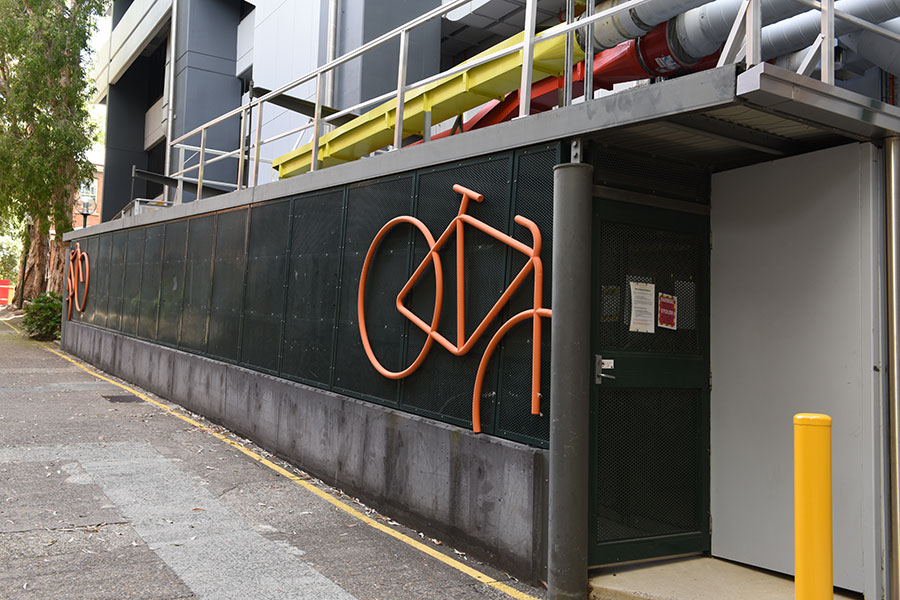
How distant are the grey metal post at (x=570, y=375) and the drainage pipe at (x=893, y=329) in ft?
6.30

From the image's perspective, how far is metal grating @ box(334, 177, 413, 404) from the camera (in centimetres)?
702

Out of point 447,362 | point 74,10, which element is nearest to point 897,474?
point 447,362

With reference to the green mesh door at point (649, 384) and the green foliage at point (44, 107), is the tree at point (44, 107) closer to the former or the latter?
the green foliage at point (44, 107)

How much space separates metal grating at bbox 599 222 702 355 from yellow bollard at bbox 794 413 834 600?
79.1 inches

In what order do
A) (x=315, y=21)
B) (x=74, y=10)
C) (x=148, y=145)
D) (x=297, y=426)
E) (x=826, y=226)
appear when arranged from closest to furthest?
(x=826, y=226)
(x=297, y=426)
(x=315, y=21)
(x=74, y=10)
(x=148, y=145)

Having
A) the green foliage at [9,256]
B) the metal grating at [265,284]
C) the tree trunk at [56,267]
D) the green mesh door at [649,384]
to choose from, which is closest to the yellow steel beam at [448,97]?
the metal grating at [265,284]

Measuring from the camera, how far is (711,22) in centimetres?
607

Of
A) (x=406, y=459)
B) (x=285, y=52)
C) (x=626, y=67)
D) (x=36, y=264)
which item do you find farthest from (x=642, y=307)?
(x=36, y=264)

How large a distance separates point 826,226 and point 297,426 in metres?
5.85

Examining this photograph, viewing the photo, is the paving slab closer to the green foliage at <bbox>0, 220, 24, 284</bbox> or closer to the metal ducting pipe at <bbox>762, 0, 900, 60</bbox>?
the metal ducting pipe at <bbox>762, 0, 900, 60</bbox>

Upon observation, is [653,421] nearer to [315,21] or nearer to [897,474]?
[897,474]

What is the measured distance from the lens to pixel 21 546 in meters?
5.44

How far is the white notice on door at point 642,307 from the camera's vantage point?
5.37 meters

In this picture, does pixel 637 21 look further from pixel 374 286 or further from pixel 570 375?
pixel 374 286
